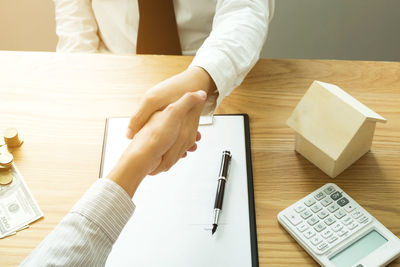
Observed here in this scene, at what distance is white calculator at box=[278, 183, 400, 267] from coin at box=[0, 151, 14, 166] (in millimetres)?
505

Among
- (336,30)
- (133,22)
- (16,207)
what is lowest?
(336,30)

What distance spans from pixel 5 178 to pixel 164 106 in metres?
0.32

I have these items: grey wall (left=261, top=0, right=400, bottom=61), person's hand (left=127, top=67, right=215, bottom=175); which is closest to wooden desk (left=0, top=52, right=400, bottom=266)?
person's hand (left=127, top=67, right=215, bottom=175)

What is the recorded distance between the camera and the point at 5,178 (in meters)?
0.84

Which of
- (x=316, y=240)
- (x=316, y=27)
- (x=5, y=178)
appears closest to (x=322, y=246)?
(x=316, y=240)

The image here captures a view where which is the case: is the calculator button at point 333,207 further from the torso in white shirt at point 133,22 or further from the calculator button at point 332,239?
the torso in white shirt at point 133,22

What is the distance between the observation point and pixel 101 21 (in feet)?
4.13

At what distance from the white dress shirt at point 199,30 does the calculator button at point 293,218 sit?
268 millimetres

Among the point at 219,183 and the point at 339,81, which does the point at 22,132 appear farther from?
the point at 339,81

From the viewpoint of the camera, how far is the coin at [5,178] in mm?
839

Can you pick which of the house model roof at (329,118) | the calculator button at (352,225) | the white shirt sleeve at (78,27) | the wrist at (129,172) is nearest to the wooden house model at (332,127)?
the house model roof at (329,118)

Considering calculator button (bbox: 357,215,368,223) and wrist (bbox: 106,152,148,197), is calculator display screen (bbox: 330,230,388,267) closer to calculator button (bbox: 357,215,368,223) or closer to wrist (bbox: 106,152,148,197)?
calculator button (bbox: 357,215,368,223)

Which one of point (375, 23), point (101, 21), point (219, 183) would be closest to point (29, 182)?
point (219, 183)

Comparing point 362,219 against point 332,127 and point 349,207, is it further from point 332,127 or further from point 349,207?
point 332,127
